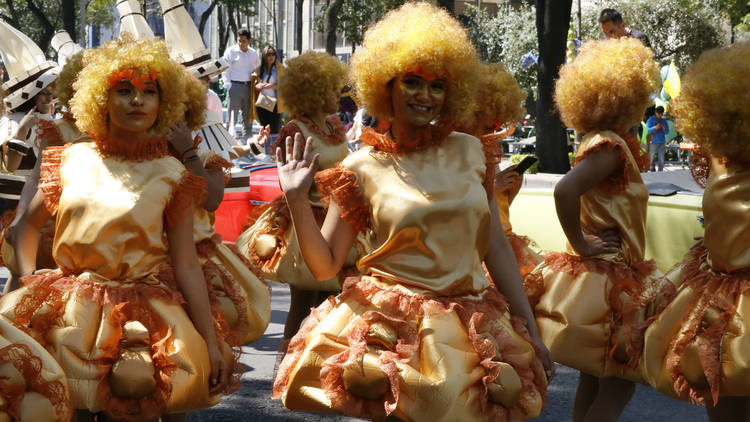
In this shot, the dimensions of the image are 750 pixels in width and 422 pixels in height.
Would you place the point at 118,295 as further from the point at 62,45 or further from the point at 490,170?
the point at 62,45

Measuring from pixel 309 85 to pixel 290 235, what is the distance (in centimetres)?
116

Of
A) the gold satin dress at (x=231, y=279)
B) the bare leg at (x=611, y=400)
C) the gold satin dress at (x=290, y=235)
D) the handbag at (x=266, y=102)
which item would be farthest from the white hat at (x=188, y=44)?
the handbag at (x=266, y=102)

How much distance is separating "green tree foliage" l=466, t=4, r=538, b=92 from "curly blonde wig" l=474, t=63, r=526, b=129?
36.3 m

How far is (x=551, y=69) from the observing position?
1620 cm

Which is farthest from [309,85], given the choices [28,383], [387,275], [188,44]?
[28,383]

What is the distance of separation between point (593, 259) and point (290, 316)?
274 cm

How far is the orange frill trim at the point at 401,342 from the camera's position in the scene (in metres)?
3.46

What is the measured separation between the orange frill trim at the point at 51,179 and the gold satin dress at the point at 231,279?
3.96ft

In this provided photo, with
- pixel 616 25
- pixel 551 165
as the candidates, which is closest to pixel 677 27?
pixel 551 165

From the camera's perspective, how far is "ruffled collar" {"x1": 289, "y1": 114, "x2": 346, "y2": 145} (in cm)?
733

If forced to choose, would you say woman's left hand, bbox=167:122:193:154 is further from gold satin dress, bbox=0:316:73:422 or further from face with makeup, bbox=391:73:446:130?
gold satin dress, bbox=0:316:73:422

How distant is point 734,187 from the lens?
4059 millimetres

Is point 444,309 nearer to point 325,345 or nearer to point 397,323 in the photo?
point 397,323

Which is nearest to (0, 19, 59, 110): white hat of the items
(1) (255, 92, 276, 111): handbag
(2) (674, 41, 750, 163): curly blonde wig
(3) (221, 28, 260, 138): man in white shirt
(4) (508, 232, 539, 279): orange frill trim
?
(4) (508, 232, 539, 279): orange frill trim
